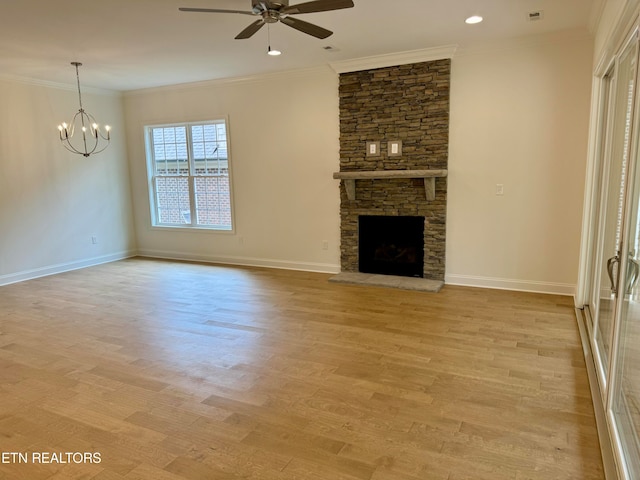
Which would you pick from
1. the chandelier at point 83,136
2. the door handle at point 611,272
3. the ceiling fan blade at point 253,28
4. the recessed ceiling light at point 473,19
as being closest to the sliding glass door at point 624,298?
the door handle at point 611,272

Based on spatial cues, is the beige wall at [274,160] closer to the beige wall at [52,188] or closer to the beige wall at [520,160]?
the beige wall at [52,188]

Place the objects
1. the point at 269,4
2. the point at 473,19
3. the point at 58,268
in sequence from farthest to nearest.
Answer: the point at 58,268
the point at 473,19
the point at 269,4

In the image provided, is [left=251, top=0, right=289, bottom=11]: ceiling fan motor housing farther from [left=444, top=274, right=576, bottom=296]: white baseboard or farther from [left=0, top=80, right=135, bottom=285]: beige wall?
[left=0, top=80, right=135, bottom=285]: beige wall

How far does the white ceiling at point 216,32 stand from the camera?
3.44 metres

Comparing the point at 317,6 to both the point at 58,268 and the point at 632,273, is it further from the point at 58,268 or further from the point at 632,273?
the point at 58,268

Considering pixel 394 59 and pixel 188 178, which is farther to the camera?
pixel 188 178

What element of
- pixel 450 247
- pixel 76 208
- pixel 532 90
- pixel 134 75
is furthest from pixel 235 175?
pixel 532 90

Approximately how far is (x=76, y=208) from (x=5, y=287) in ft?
5.00

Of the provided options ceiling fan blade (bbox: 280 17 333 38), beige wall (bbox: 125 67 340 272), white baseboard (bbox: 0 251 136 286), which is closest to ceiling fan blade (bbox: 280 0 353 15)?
ceiling fan blade (bbox: 280 17 333 38)

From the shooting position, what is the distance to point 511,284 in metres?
4.87

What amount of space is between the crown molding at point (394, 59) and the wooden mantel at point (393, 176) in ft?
4.18

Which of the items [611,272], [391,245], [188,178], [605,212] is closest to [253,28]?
[611,272]

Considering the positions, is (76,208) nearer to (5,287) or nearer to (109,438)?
(5,287)

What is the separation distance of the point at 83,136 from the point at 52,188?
0.93m
